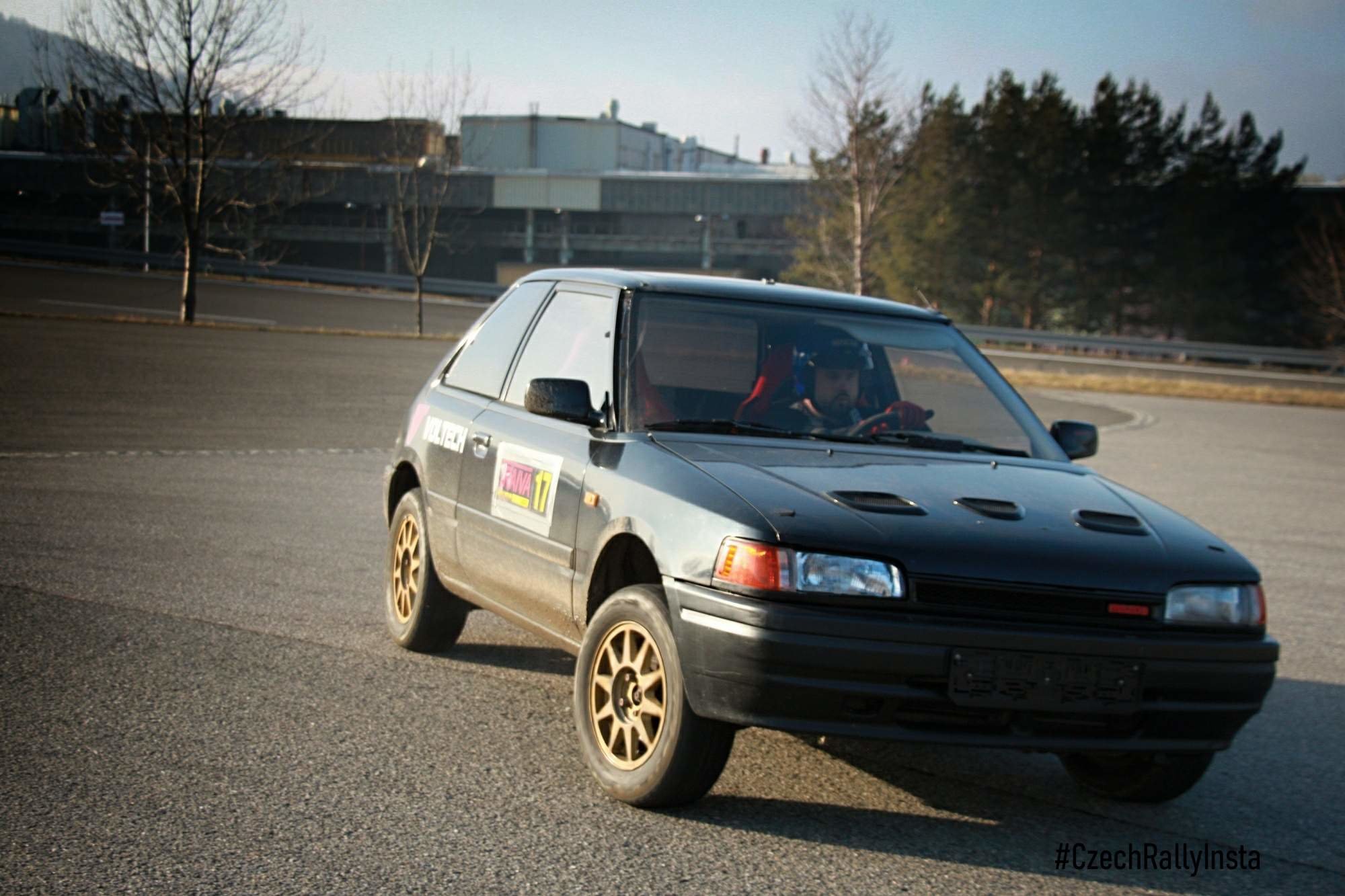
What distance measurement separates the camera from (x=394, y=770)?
14.9 feet

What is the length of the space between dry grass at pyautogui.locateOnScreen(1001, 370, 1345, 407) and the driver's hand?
28348mm

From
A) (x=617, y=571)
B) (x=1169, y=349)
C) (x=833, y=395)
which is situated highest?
(x=833, y=395)

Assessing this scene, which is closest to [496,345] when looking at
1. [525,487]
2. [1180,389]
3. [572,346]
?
[572,346]

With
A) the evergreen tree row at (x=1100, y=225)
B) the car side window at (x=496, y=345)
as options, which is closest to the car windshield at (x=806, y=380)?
the car side window at (x=496, y=345)

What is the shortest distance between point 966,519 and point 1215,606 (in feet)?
2.56

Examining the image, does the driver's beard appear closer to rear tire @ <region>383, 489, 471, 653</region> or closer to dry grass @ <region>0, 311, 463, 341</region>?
rear tire @ <region>383, 489, 471, 653</region>

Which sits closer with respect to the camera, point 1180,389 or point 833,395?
point 833,395

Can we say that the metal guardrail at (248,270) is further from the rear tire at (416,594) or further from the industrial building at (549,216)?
the rear tire at (416,594)

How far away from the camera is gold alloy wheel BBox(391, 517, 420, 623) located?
636 cm

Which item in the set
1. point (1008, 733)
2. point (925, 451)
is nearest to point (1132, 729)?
point (1008, 733)

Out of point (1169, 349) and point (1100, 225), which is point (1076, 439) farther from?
point (1100, 225)

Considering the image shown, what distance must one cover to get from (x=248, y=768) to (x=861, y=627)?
200cm

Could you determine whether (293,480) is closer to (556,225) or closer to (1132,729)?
(1132,729)

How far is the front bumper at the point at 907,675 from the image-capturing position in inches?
151
